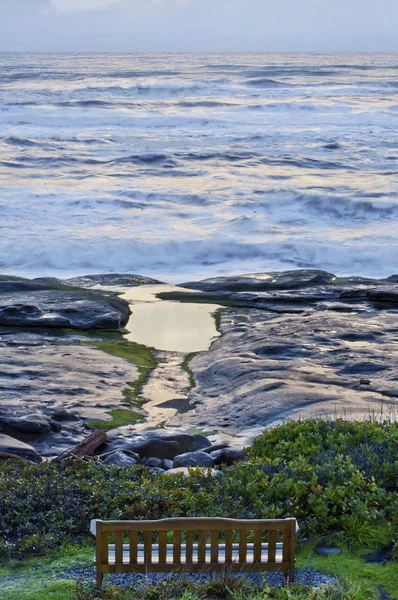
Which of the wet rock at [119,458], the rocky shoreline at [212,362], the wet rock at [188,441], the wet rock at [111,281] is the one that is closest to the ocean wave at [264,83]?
the wet rock at [111,281]

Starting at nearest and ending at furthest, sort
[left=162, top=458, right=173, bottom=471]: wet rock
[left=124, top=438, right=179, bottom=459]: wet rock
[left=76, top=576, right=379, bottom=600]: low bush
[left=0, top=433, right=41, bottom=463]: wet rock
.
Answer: [left=76, top=576, right=379, bottom=600]: low bush < [left=162, top=458, right=173, bottom=471]: wet rock < [left=0, top=433, right=41, bottom=463]: wet rock < [left=124, top=438, right=179, bottom=459]: wet rock

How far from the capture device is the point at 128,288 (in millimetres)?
21953

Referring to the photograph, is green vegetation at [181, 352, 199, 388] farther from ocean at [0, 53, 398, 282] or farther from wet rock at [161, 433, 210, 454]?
ocean at [0, 53, 398, 282]

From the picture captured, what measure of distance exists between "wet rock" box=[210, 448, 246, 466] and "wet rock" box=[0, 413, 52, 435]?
2920 mm

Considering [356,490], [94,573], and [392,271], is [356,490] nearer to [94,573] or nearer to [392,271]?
[94,573]

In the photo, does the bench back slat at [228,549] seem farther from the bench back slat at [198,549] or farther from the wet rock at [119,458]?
the wet rock at [119,458]

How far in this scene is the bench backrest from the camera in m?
5.83

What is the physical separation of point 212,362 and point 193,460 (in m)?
6.13

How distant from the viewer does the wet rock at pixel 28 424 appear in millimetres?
11711

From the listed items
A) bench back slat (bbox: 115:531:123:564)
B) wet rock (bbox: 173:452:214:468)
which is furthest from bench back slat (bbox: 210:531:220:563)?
wet rock (bbox: 173:452:214:468)

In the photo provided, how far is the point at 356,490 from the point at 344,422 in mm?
1942

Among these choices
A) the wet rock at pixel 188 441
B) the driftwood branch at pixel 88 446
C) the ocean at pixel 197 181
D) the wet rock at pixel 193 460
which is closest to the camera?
the wet rock at pixel 193 460

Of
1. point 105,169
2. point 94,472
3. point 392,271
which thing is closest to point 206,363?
point 94,472

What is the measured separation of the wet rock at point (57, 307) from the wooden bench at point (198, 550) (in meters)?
12.0
